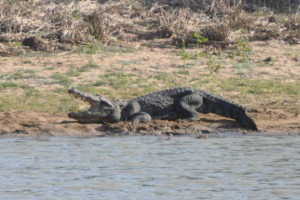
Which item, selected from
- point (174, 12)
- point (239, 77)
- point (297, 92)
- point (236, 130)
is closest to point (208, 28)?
point (174, 12)

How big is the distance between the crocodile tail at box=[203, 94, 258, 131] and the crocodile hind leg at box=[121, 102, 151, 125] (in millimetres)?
858

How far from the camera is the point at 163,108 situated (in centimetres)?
1226

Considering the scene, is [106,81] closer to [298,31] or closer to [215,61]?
[215,61]

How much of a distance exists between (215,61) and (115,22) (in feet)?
9.17

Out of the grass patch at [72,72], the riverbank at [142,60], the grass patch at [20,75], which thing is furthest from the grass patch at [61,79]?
the grass patch at [20,75]

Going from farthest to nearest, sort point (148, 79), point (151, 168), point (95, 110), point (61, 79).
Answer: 1. point (148, 79)
2. point (61, 79)
3. point (95, 110)
4. point (151, 168)

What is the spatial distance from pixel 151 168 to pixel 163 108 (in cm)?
248

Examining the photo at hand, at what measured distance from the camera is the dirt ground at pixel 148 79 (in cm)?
1181

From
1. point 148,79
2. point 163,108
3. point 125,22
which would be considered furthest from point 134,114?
point 125,22

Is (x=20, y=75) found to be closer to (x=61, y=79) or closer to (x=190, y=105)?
(x=61, y=79)

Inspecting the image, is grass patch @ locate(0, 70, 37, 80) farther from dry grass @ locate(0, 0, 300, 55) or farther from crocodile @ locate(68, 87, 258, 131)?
crocodile @ locate(68, 87, 258, 131)

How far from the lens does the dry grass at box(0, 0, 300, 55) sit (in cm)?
1588

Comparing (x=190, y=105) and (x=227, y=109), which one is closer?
(x=227, y=109)

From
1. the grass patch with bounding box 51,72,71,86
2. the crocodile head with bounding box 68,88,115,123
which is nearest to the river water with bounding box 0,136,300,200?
the crocodile head with bounding box 68,88,115,123
